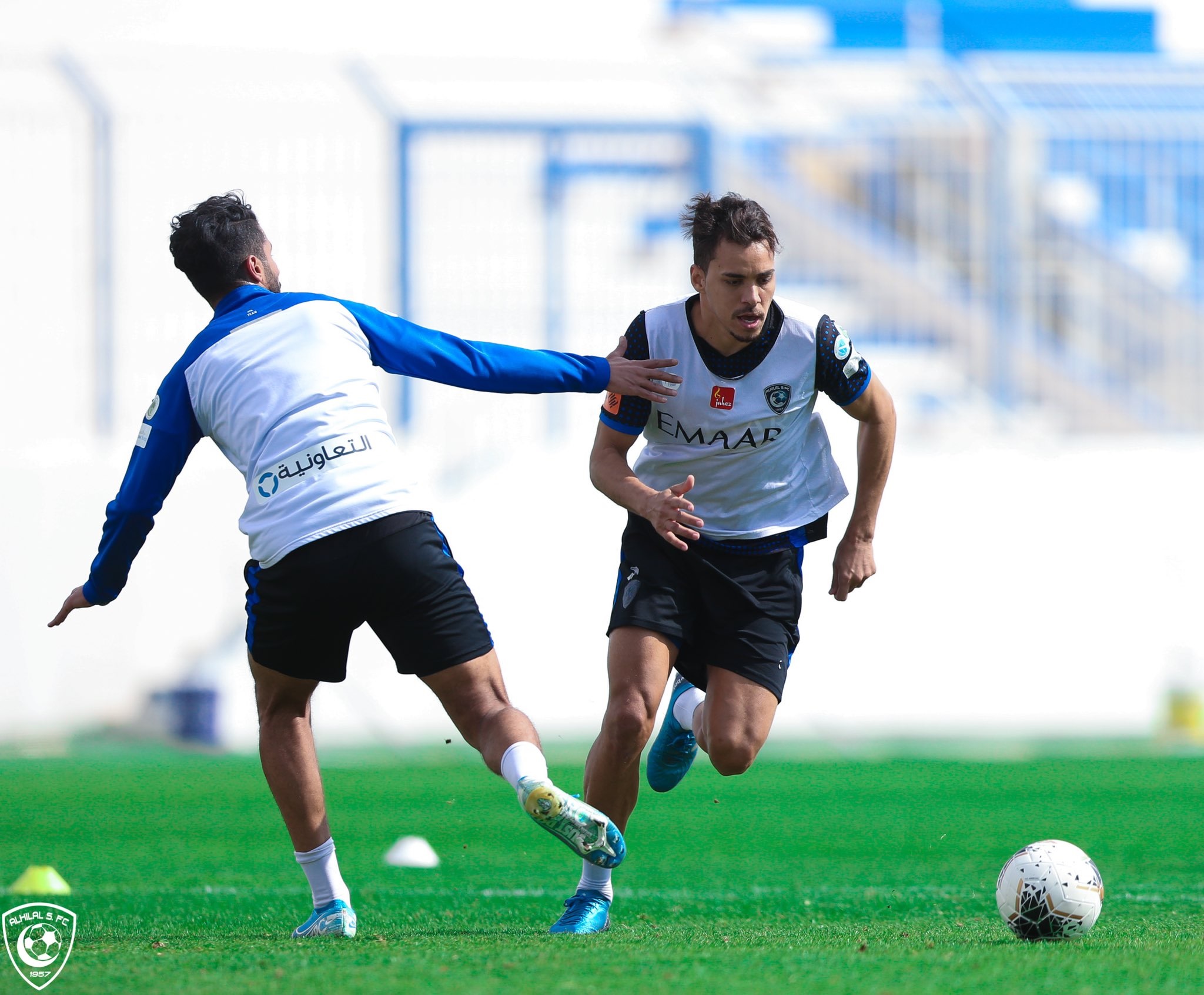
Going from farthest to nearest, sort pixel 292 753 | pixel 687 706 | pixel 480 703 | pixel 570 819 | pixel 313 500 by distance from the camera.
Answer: pixel 687 706
pixel 292 753
pixel 480 703
pixel 313 500
pixel 570 819

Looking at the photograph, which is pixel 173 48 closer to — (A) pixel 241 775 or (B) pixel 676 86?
(B) pixel 676 86

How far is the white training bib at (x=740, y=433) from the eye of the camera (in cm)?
525

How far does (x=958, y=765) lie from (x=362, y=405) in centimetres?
940

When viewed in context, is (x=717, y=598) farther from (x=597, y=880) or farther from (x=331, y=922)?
(x=331, y=922)

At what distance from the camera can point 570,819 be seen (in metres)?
4.02

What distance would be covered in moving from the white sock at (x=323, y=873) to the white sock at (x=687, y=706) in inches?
56.9

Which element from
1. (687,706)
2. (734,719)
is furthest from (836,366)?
(687,706)

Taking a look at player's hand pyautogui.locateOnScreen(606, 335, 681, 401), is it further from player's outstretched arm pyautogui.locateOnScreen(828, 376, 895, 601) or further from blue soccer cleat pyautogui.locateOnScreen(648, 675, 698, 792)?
blue soccer cleat pyautogui.locateOnScreen(648, 675, 698, 792)

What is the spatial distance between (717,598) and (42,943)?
227 centimetres

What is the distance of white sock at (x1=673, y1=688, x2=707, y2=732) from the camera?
223 inches

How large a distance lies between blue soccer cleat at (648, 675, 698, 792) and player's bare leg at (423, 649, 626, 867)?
1.40m

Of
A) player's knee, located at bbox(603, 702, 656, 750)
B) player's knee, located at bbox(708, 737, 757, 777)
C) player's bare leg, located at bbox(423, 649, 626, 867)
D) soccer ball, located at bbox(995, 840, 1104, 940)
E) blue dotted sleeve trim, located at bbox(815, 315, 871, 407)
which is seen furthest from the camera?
blue dotted sleeve trim, located at bbox(815, 315, 871, 407)

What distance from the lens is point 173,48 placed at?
18562 mm

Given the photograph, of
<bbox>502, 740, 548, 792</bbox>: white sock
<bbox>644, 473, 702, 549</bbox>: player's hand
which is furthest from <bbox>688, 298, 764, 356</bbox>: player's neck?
<bbox>502, 740, 548, 792</bbox>: white sock
